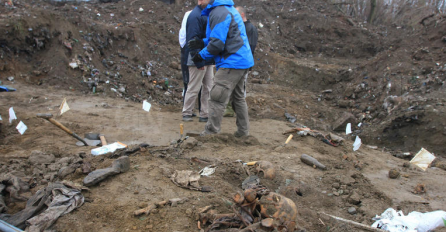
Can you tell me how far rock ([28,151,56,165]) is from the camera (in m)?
2.94

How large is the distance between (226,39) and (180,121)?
2021 millimetres

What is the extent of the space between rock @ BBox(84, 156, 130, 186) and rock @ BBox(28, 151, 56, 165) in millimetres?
855

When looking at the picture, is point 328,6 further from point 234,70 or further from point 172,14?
point 234,70

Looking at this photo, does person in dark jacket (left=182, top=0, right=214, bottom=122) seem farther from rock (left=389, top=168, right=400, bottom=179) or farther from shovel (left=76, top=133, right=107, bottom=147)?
rock (left=389, top=168, right=400, bottom=179)

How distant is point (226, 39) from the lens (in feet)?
11.8

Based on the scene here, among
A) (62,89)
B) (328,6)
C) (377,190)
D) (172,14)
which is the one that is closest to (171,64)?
(62,89)

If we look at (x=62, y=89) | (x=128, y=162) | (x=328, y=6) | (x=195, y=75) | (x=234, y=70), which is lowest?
(x=62, y=89)

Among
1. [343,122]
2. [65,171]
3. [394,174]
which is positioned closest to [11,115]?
[65,171]

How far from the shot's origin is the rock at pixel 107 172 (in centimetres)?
237

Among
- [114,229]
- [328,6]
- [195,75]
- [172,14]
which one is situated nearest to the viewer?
[114,229]

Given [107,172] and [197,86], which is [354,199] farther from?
[197,86]

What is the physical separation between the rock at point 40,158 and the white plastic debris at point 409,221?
3003 millimetres

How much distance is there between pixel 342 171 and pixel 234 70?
1.70m

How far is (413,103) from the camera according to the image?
5.85m
